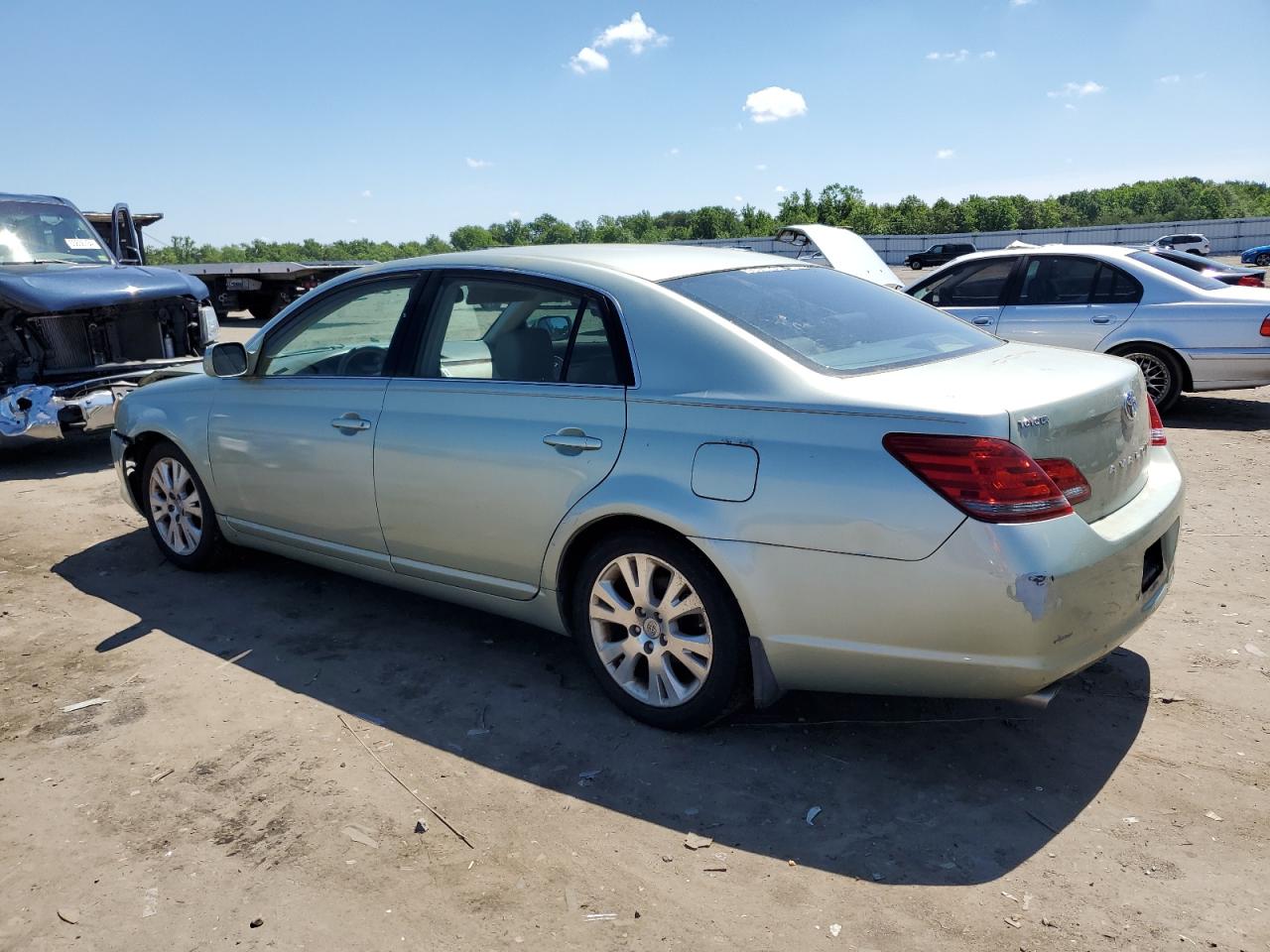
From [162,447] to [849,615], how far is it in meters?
4.06

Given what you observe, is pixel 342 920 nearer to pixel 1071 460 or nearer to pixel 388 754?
pixel 388 754

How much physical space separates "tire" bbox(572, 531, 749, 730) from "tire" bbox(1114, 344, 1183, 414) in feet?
22.9

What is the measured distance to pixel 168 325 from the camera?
381 inches

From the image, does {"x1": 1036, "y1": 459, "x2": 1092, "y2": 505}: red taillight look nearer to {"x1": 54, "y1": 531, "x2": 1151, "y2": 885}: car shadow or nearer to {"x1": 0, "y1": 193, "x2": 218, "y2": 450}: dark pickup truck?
{"x1": 54, "y1": 531, "x2": 1151, "y2": 885}: car shadow

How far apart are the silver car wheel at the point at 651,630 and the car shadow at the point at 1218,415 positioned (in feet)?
23.3

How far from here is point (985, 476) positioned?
279 centimetres

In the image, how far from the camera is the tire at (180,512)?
5227mm

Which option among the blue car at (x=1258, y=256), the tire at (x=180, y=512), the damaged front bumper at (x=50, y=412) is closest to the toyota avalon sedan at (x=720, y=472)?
the tire at (x=180, y=512)

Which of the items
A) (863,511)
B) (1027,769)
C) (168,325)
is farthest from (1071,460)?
(168,325)

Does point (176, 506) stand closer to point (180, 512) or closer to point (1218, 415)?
point (180, 512)

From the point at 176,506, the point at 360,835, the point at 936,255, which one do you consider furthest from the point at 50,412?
the point at 936,255

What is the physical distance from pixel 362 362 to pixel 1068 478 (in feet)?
9.83

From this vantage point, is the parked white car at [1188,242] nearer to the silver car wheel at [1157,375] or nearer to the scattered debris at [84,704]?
the silver car wheel at [1157,375]

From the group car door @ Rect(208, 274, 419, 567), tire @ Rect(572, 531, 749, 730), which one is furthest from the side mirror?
tire @ Rect(572, 531, 749, 730)
